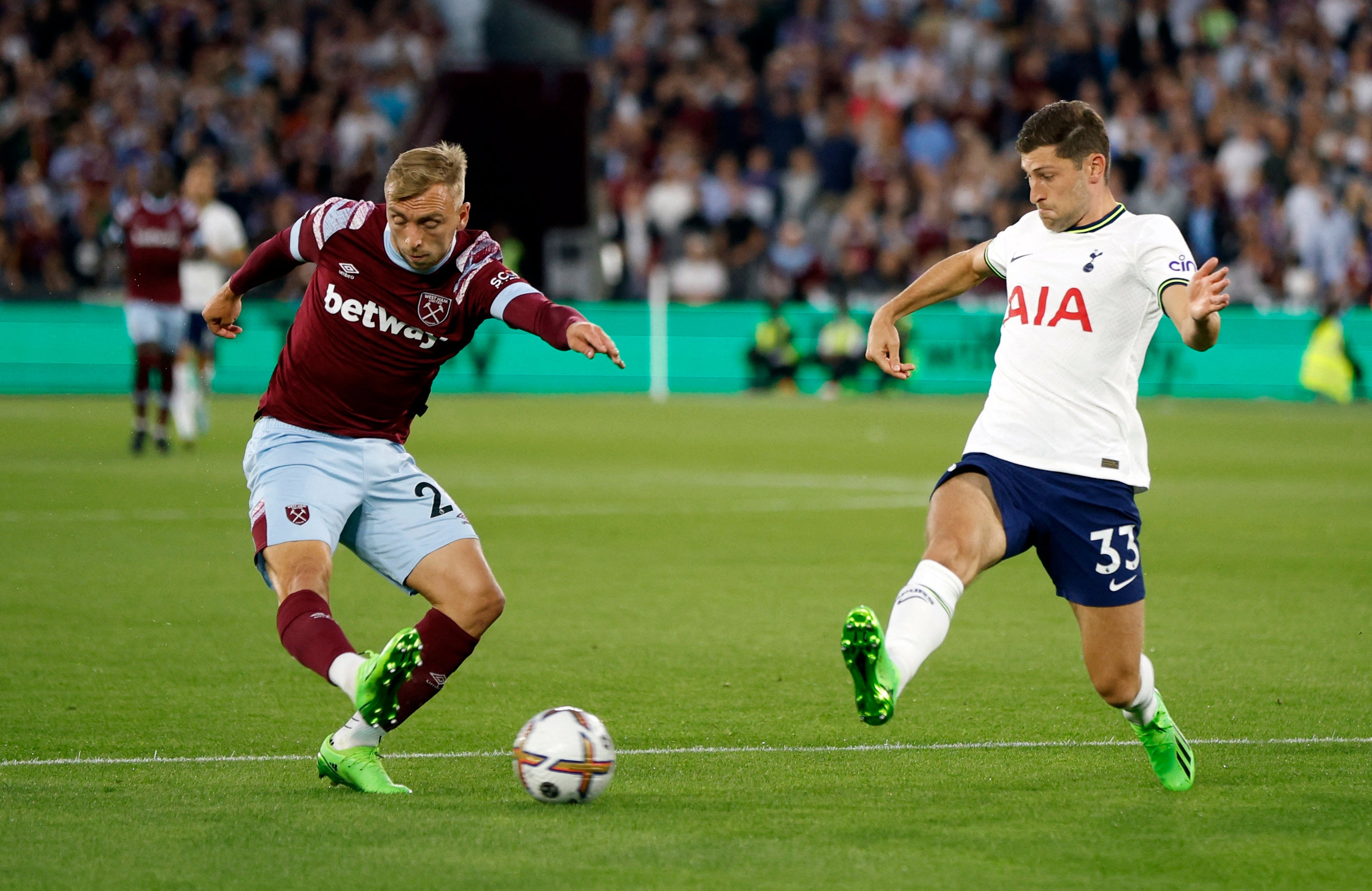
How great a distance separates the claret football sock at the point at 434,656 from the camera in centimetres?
564

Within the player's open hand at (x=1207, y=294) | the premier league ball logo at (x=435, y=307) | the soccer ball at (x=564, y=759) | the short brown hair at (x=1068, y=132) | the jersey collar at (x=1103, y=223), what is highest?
the short brown hair at (x=1068, y=132)

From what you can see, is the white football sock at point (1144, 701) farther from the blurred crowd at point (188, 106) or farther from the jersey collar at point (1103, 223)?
→ the blurred crowd at point (188, 106)

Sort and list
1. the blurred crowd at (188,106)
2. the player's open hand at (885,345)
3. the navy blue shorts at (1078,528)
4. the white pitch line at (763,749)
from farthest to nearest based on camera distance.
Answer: the blurred crowd at (188,106) → the white pitch line at (763,749) → the player's open hand at (885,345) → the navy blue shorts at (1078,528)

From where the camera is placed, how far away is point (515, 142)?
27734 millimetres

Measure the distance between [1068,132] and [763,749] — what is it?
213 cm

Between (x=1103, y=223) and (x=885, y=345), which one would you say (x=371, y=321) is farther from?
(x=1103, y=223)

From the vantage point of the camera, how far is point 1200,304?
5008mm

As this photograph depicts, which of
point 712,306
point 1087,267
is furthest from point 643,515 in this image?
point 712,306

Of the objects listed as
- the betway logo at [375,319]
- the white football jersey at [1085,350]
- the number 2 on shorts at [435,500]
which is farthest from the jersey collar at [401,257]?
the white football jersey at [1085,350]

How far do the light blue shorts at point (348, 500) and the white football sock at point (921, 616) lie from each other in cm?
140

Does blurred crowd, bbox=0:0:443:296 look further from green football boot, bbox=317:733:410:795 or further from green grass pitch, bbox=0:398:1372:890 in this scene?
green football boot, bbox=317:733:410:795

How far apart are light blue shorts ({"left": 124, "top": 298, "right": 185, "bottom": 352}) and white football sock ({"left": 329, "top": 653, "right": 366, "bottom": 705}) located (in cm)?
1186

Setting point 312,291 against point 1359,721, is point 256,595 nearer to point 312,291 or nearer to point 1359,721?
point 312,291

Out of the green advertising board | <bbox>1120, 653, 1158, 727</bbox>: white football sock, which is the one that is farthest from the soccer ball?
the green advertising board
